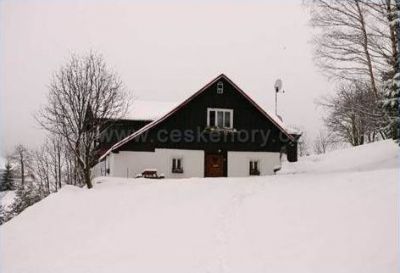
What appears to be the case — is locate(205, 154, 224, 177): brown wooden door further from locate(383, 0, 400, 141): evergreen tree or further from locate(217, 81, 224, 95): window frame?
locate(383, 0, 400, 141): evergreen tree

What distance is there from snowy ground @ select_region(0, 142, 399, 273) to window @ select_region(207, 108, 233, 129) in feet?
27.0

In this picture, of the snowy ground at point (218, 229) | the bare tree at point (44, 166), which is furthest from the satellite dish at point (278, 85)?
the bare tree at point (44, 166)

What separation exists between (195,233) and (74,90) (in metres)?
12.3

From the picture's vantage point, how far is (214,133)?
2666 centimetres

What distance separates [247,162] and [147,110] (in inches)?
301

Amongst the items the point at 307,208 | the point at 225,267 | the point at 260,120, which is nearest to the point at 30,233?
the point at 225,267

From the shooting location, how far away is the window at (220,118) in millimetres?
26922

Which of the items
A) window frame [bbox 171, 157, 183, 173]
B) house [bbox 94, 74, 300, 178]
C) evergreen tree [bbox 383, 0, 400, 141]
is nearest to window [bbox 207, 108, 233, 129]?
house [bbox 94, 74, 300, 178]

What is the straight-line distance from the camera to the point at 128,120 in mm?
28312

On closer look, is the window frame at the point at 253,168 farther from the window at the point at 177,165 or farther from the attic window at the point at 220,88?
the attic window at the point at 220,88

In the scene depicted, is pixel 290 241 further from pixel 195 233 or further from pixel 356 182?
pixel 356 182

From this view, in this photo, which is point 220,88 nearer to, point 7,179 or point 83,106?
point 83,106

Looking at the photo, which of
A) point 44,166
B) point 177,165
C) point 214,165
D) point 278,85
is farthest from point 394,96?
point 44,166

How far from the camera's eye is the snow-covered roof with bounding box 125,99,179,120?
2881 centimetres
